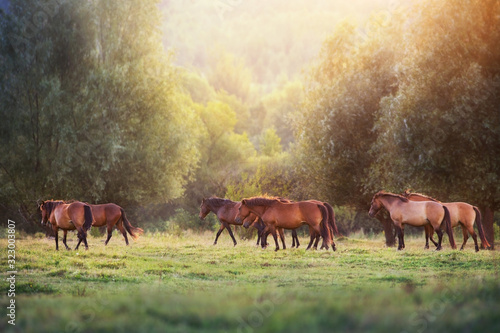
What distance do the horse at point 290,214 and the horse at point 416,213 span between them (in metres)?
2.37

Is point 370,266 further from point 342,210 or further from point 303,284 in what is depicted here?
point 342,210

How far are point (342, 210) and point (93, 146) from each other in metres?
19.5

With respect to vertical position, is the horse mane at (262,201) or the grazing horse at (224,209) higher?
the horse mane at (262,201)

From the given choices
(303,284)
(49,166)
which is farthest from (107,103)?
(303,284)

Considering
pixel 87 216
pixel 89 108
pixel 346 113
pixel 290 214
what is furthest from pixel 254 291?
pixel 89 108

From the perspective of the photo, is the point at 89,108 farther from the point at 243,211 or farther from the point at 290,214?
the point at 290,214

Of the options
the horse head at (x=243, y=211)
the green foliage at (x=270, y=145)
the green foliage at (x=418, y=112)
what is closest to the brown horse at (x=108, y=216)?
the horse head at (x=243, y=211)

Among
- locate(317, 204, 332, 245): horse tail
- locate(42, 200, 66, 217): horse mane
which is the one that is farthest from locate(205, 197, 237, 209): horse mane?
locate(42, 200, 66, 217): horse mane

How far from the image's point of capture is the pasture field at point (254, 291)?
4812 millimetres

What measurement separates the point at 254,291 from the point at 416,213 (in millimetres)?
12838

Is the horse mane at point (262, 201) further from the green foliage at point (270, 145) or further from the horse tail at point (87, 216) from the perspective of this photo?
the green foliage at point (270, 145)

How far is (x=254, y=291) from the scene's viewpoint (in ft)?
23.5

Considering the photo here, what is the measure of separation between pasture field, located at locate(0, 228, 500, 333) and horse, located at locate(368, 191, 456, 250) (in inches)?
63.3

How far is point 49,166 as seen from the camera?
97.3 ft
